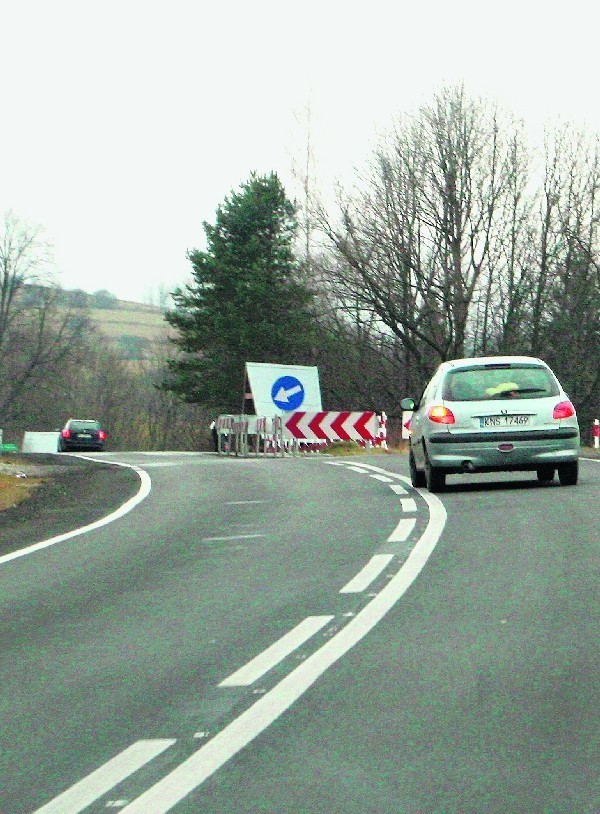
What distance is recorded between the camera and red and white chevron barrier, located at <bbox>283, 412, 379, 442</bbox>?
40291 mm

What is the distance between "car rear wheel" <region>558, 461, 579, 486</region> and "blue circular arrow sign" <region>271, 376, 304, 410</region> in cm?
2688

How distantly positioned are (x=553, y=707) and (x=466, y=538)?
21.7ft

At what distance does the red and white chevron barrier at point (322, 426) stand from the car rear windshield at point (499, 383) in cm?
2154

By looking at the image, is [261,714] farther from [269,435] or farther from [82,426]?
[82,426]

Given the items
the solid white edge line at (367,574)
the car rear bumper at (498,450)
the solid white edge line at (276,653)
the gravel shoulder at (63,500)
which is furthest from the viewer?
the car rear bumper at (498,450)

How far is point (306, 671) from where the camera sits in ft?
23.2

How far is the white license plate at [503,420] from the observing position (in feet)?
58.7

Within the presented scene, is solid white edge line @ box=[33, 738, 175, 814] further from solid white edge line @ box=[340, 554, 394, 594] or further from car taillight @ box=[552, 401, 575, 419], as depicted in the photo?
car taillight @ box=[552, 401, 575, 419]

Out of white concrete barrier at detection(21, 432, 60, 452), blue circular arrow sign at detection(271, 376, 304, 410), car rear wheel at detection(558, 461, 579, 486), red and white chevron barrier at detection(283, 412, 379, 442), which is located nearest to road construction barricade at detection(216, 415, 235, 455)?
blue circular arrow sign at detection(271, 376, 304, 410)

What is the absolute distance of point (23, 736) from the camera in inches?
233

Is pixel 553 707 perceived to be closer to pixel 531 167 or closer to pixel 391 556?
pixel 391 556

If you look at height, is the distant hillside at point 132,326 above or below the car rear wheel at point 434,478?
above

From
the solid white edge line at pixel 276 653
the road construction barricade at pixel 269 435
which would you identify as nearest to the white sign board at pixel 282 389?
the road construction barricade at pixel 269 435

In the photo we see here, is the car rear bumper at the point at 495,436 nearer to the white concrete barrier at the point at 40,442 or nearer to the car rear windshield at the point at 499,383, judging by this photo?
the car rear windshield at the point at 499,383
